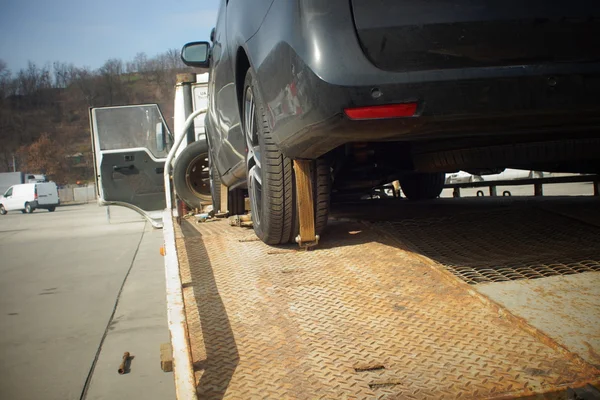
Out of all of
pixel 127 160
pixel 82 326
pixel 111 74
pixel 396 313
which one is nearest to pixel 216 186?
pixel 82 326

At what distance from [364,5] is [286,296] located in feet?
3.91

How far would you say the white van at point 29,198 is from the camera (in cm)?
3762

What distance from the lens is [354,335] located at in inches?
80.9

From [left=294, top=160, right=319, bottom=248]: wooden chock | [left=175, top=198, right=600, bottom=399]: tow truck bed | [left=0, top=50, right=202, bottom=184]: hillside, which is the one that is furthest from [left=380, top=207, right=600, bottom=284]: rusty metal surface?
[left=0, top=50, right=202, bottom=184]: hillside

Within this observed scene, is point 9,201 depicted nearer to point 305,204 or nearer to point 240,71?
point 240,71

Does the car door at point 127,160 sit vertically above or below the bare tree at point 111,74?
below

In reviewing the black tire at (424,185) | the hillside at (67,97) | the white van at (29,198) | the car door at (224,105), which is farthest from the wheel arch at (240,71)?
the hillside at (67,97)

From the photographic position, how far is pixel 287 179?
2.94 meters

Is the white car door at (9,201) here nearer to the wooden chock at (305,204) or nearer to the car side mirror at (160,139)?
the car side mirror at (160,139)

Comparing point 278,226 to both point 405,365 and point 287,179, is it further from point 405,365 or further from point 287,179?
point 405,365

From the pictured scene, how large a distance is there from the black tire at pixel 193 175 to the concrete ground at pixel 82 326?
120 cm

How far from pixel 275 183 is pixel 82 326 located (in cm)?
356

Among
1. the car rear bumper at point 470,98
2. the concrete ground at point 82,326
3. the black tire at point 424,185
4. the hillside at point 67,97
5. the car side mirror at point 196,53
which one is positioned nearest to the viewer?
the car rear bumper at point 470,98

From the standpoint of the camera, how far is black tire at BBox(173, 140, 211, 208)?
674 centimetres
